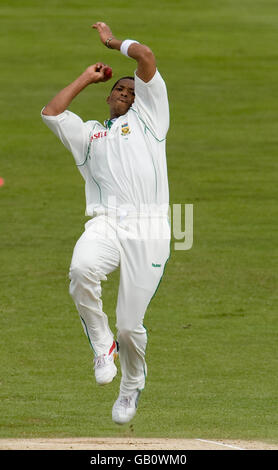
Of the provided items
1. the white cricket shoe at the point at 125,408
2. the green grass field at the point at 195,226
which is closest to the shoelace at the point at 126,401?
the white cricket shoe at the point at 125,408

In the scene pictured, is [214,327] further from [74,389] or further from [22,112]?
[22,112]

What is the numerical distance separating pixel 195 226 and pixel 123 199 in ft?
40.7

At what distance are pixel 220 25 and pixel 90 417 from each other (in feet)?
85.1

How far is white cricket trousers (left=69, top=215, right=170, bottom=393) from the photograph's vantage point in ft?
32.5

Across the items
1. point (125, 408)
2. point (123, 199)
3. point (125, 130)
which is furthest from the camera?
point (125, 408)

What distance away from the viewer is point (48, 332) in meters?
17.1

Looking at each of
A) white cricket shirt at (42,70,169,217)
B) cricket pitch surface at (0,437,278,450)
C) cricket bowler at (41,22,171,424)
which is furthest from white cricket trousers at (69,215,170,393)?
cricket pitch surface at (0,437,278,450)

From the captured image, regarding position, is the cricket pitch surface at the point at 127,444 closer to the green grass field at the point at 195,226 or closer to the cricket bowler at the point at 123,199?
the green grass field at the point at 195,226

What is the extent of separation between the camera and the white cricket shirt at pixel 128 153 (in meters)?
10.1

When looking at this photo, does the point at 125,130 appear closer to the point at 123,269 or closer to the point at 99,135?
the point at 99,135

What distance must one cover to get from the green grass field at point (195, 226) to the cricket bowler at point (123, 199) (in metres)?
2.84

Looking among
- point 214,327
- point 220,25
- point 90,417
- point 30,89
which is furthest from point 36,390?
point 220,25

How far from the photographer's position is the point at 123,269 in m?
10.1

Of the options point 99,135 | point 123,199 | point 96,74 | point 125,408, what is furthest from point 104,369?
point 96,74
